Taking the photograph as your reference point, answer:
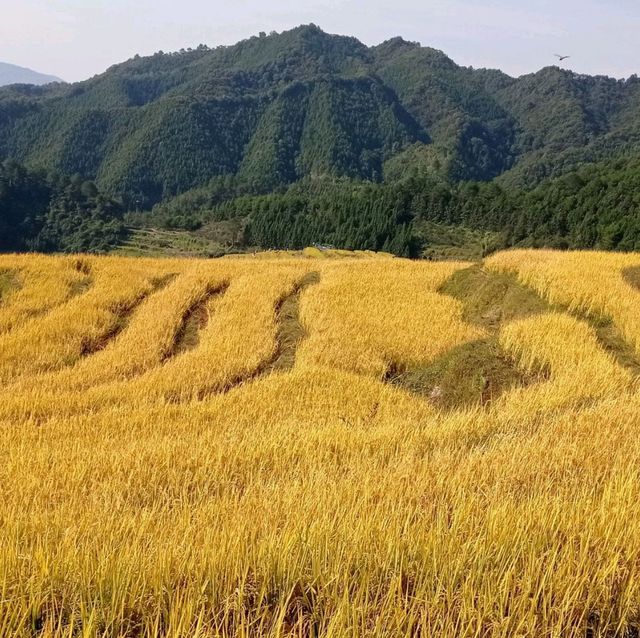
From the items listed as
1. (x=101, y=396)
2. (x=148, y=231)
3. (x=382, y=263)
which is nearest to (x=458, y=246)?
(x=148, y=231)

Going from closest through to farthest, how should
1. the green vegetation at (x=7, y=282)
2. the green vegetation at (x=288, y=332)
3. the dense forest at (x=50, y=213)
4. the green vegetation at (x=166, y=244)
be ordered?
the green vegetation at (x=288, y=332), the green vegetation at (x=7, y=282), the green vegetation at (x=166, y=244), the dense forest at (x=50, y=213)

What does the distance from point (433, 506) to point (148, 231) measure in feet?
477

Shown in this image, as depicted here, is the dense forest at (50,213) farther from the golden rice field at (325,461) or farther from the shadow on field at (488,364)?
the shadow on field at (488,364)

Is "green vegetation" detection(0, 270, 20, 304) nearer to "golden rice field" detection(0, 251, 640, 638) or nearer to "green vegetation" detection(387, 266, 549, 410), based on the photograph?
"golden rice field" detection(0, 251, 640, 638)

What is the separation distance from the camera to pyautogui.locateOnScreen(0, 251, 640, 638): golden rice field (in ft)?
9.91

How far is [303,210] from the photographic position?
5802 inches

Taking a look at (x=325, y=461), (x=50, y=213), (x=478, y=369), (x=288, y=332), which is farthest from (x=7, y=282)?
(x=50, y=213)

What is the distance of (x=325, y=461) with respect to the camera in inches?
262

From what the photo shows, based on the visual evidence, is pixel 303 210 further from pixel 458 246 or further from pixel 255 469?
pixel 255 469

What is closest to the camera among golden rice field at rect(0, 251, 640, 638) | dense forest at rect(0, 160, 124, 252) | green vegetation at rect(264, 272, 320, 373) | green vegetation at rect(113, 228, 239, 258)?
golden rice field at rect(0, 251, 640, 638)

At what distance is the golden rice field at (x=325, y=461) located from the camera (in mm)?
3020

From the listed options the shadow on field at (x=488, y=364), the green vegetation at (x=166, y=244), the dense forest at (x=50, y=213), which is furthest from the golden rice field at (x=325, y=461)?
the dense forest at (x=50, y=213)

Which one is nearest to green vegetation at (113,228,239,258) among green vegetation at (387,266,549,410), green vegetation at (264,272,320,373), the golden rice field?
green vegetation at (264,272,320,373)

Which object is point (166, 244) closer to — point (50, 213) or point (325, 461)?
point (50, 213)
